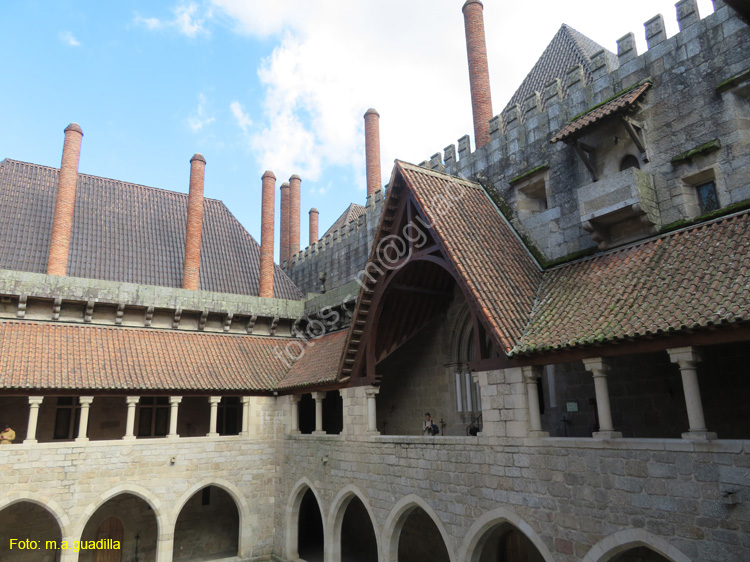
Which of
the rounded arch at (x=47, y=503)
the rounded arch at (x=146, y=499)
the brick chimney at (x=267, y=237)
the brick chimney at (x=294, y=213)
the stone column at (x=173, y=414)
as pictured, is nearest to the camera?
the rounded arch at (x=47, y=503)

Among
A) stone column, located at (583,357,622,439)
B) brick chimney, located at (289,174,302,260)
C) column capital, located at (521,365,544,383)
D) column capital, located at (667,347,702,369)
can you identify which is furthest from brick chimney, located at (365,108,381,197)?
column capital, located at (667,347,702,369)

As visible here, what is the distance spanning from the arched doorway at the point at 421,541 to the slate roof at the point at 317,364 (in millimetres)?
4552

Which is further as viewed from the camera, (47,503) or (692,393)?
(47,503)

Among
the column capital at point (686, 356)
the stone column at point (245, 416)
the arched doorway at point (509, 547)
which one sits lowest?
the arched doorway at point (509, 547)

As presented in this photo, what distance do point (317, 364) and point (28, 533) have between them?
10.1m

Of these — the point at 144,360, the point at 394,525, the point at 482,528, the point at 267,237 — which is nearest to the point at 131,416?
the point at 144,360

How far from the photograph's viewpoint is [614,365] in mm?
10688

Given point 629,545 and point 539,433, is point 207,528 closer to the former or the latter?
point 539,433

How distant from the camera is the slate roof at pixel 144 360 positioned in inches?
581

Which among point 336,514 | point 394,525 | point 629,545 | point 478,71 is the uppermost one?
point 478,71

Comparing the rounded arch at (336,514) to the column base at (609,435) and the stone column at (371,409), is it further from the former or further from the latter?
the column base at (609,435)

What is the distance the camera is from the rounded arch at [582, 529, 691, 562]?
23.6 feet

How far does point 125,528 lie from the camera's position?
58.1 ft

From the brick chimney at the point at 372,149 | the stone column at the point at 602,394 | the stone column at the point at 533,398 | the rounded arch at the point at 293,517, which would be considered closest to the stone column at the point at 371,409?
the rounded arch at the point at 293,517
